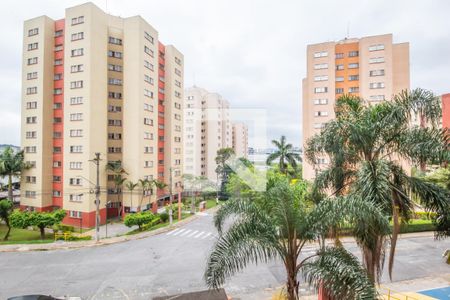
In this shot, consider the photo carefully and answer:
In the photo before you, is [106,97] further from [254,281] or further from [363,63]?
[363,63]

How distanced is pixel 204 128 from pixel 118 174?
1560 inches

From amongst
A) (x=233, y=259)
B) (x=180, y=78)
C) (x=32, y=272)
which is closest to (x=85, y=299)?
(x=32, y=272)

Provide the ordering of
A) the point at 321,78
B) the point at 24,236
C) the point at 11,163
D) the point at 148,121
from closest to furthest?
the point at 24,236 < the point at 11,163 < the point at 148,121 < the point at 321,78

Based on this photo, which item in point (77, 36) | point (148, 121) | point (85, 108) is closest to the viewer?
point (85, 108)

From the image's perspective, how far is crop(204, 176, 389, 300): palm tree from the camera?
19.2ft

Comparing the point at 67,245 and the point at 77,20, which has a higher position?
the point at 77,20

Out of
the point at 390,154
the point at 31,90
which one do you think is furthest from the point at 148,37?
the point at 390,154

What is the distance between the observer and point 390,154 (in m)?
7.98

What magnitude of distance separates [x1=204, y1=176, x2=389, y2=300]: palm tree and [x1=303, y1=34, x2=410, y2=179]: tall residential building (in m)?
29.2

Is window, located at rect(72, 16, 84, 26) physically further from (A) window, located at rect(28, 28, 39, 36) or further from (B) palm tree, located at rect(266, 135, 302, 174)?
(B) palm tree, located at rect(266, 135, 302, 174)

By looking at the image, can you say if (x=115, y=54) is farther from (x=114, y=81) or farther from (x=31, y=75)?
(x=31, y=75)

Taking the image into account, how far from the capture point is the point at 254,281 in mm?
12844

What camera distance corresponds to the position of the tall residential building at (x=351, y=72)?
34.0 m

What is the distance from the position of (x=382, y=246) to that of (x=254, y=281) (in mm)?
7467
